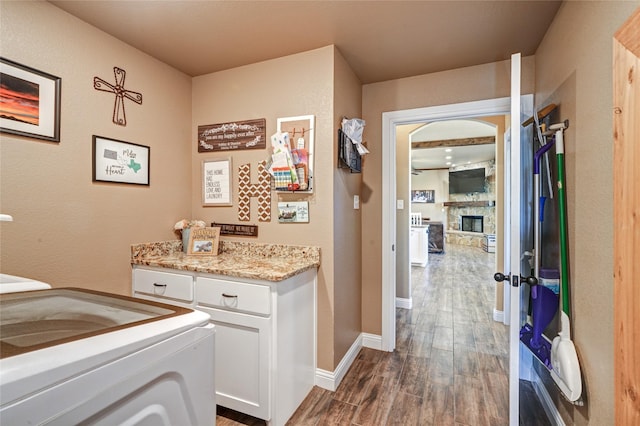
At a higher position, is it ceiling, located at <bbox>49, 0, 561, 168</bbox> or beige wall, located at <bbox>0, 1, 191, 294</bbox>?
ceiling, located at <bbox>49, 0, 561, 168</bbox>

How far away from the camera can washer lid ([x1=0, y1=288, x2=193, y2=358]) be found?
59cm

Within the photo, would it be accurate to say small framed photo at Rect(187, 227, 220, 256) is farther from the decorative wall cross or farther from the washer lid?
the washer lid

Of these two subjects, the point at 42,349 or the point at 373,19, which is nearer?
the point at 42,349

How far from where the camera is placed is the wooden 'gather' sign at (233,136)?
2.25 m

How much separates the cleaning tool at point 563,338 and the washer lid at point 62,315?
1735 millimetres

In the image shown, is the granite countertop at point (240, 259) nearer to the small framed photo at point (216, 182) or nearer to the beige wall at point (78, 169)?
the beige wall at point (78, 169)

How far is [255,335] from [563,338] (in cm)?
164

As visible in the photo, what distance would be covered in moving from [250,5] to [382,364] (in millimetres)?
2736

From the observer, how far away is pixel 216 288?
1736 millimetres

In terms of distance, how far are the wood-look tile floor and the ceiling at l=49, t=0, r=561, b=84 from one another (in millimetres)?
2450

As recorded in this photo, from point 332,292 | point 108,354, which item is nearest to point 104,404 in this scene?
point 108,354

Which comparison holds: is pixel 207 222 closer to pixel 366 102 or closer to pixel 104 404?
pixel 366 102

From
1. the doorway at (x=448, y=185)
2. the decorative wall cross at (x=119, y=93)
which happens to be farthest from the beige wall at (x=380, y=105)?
the decorative wall cross at (x=119, y=93)

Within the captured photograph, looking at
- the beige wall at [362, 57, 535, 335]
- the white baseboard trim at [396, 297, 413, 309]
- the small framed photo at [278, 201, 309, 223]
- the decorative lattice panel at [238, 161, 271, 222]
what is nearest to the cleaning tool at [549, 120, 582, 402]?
the beige wall at [362, 57, 535, 335]
